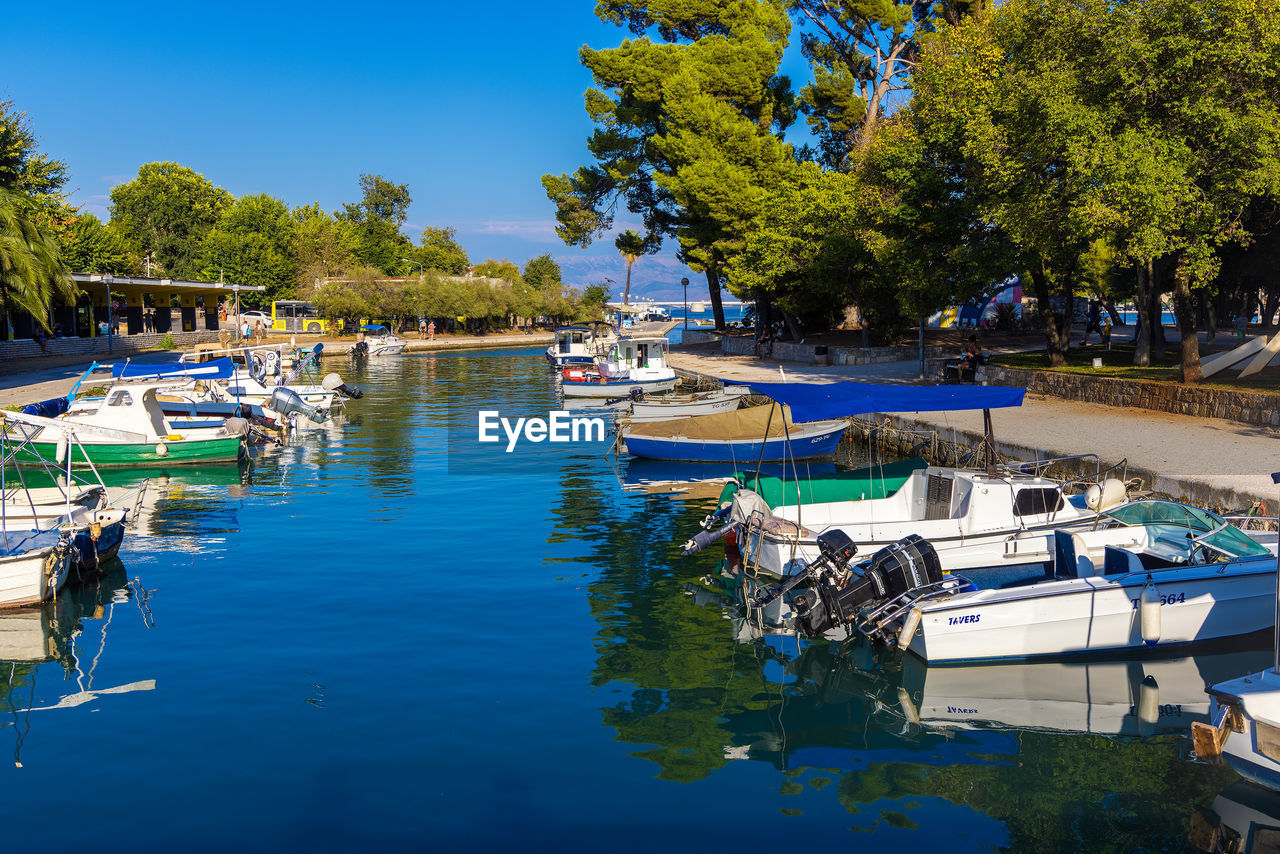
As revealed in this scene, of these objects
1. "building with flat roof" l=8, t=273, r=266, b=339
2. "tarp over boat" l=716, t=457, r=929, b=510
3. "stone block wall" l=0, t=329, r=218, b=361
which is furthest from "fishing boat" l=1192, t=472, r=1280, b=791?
"stone block wall" l=0, t=329, r=218, b=361

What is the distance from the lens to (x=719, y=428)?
25.5m

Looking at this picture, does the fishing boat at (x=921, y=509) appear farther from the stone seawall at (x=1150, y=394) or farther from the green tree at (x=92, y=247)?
the green tree at (x=92, y=247)

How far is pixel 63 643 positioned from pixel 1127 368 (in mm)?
26627

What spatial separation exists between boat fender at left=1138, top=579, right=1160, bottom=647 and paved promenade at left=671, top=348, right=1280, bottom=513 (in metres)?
4.45

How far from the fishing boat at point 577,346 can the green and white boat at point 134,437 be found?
→ 24887mm

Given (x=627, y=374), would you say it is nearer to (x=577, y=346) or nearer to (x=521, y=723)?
(x=577, y=346)

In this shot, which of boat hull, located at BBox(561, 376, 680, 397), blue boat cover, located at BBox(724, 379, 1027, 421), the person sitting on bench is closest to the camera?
blue boat cover, located at BBox(724, 379, 1027, 421)

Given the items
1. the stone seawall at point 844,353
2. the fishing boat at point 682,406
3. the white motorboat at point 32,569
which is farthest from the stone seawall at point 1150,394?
the white motorboat at point 32,569

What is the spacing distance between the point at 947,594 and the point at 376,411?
30072 millimetres

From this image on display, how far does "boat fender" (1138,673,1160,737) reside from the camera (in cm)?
977

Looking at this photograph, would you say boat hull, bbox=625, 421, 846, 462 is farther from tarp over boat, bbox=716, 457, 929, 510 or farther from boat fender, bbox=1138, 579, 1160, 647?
boat fender, bbox=1138, 579, 1160, 647

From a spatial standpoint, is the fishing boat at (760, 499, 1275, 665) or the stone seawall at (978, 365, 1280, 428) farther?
the stone seawall at (978, 365, 1280, 428)

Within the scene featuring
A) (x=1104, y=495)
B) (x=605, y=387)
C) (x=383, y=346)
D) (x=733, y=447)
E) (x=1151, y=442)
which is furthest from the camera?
(x=383, y=346)

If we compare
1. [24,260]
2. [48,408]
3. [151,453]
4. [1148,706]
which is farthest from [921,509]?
[24,260]
